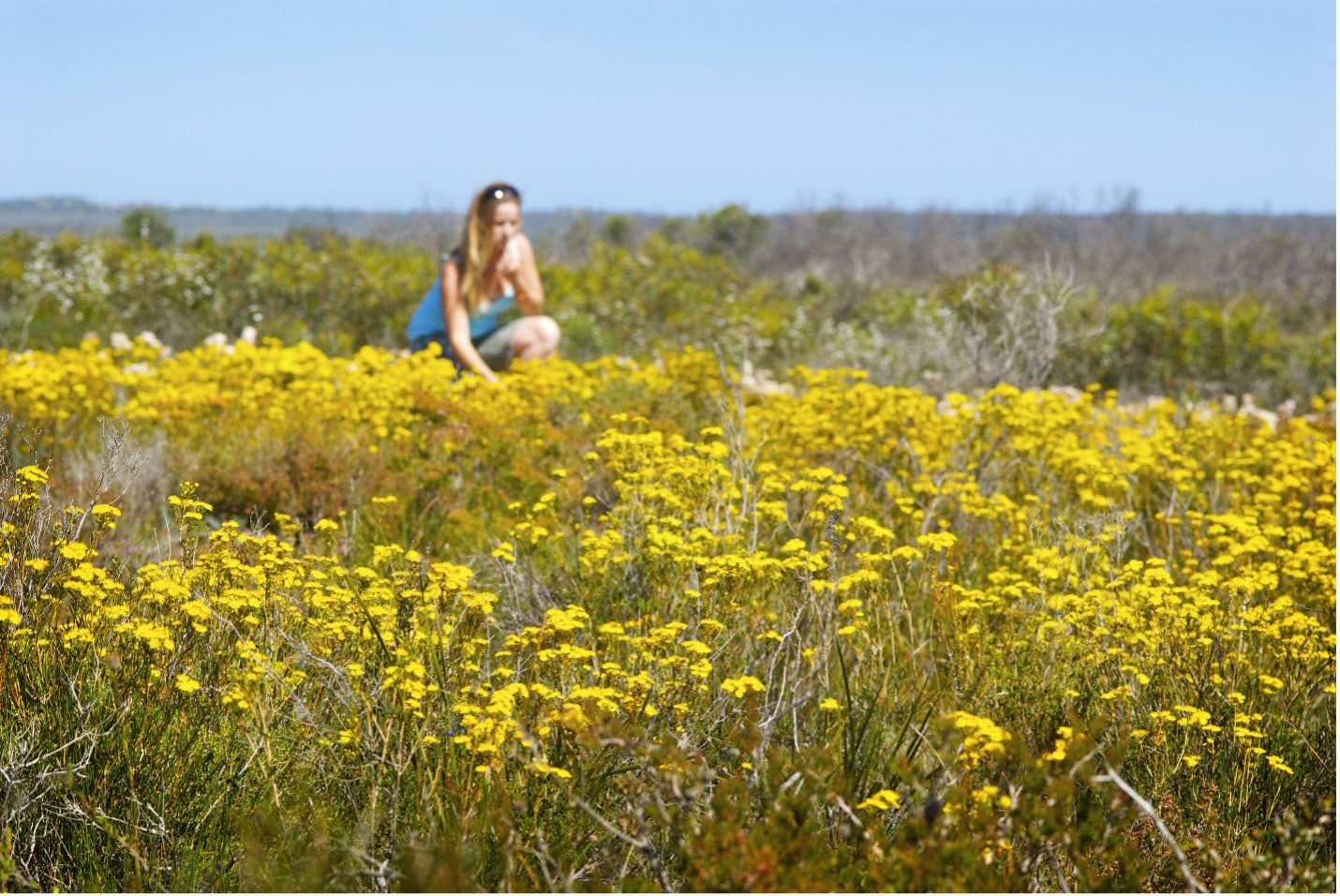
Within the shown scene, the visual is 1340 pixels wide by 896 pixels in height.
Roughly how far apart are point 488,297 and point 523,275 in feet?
0.84

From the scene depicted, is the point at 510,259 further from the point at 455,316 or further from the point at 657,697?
the point at 657,697

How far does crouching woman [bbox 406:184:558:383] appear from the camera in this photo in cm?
854

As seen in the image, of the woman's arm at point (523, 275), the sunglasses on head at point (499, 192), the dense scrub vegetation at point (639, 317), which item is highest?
the sunglasses on head at point (499, 192)

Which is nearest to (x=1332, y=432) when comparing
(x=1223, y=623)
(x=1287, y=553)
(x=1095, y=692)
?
(x=1287, y=553)

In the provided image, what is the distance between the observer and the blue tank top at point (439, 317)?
29.0 ft

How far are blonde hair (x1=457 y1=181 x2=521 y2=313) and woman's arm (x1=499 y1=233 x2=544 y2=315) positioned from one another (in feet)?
0.49

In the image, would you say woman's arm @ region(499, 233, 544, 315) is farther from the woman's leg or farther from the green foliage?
the green foliage

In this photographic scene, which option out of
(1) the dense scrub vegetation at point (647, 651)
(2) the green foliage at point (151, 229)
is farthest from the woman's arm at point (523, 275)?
(2) the green foliage at point (151, 229)

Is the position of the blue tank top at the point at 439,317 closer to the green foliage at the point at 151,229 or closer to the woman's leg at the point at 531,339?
the woman's leg at the point at 531,339

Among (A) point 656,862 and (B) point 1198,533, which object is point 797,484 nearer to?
(A) point 656,862

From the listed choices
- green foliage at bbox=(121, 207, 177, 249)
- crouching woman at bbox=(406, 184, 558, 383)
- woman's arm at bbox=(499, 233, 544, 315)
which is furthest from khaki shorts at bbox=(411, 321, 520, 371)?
green foliage at bbox=(121, 207, 177, 249)

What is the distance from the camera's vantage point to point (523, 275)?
8.85 metres

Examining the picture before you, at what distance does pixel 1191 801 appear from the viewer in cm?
359

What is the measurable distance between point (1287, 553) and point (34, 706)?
3.72 metres
